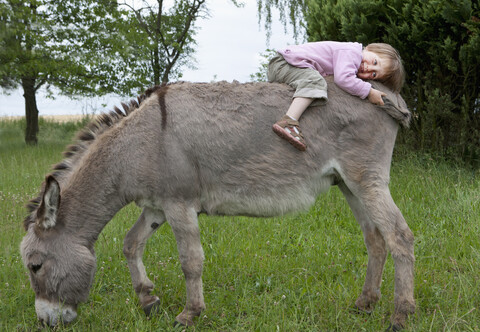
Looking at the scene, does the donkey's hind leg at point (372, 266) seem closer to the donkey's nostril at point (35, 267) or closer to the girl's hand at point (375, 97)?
the girl's hand at point (375, 97)

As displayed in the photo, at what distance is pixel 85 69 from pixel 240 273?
1101 centimetres

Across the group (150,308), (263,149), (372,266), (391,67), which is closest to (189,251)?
(150,308)

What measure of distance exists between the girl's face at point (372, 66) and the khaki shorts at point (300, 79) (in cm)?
38

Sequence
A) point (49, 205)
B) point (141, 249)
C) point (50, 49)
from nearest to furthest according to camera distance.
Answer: point (49, 205) → point (141, 249) → point (50, 49)

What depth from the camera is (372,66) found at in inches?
130

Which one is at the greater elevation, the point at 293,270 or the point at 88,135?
the point at 88,135

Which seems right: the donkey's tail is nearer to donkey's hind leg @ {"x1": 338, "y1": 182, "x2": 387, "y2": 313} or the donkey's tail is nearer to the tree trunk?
donkey's hind leg @ {"x1": 338, "y1": 182, "x2": 387, "y2": 313}

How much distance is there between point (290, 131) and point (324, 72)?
74cm

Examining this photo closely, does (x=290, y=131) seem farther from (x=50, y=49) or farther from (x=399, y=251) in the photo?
(x=50, y=49)

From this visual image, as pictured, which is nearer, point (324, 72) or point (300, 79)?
point (300, 79)

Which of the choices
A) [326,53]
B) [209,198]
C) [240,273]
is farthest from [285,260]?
[326,53]

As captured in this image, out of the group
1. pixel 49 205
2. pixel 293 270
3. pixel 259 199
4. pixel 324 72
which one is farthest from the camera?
pixel 293 270

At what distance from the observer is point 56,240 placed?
10.2 feet

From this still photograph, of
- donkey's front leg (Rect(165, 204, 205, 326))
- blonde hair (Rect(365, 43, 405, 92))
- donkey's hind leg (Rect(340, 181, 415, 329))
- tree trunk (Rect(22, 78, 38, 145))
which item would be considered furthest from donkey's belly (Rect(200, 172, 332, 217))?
tree trunk (Rect(22, 78, 38, 145))
